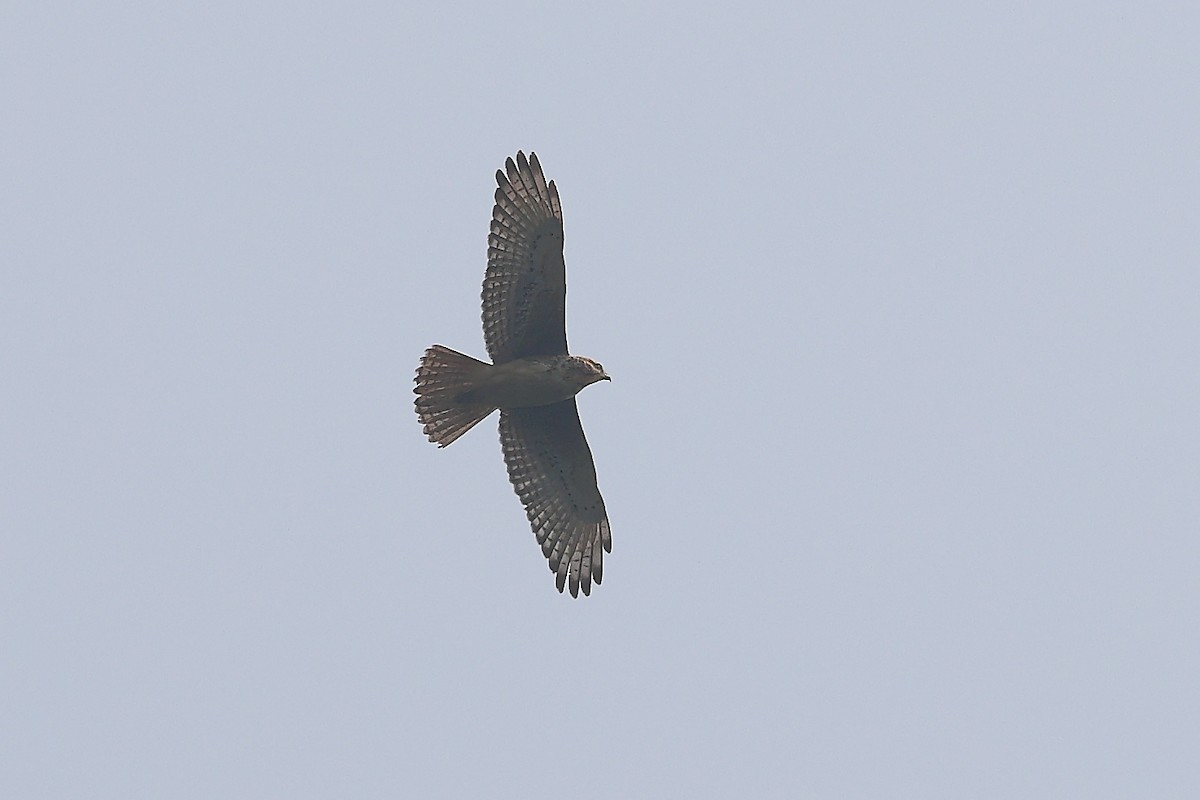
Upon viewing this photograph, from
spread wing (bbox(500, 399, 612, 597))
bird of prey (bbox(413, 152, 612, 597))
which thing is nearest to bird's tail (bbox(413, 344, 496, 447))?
bird of prey (bbox(413, 152, 612, 597))

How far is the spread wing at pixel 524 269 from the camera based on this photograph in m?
18.0

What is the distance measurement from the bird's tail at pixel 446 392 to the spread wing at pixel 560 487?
2.29 ft

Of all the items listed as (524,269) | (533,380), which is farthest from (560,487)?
(524,269)

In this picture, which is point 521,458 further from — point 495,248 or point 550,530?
point 495,248

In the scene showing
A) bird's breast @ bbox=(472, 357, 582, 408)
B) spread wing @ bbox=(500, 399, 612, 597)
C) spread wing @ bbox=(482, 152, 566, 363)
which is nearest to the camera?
spread wing @ bbox=(482, 152, 566, 363)

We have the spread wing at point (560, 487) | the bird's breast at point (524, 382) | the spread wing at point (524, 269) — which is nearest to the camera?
the spread wing at point (524, 269)

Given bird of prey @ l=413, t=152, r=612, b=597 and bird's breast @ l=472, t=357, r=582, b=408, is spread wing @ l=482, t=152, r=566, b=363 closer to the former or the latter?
bird of prey @ l=413, t=152, r=612, b=597

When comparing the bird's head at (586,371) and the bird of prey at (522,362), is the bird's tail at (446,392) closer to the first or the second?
the bird of prey at (522,362)

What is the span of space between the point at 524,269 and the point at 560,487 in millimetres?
2370

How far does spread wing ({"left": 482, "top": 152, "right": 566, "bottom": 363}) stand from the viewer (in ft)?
59.0

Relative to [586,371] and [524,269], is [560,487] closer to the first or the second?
[586,371]

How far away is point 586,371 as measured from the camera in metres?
18.3

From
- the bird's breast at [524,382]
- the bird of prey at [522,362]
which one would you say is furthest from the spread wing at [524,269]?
the bird's breast at [524,382]

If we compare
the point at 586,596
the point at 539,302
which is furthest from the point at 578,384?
the point at 586,596
